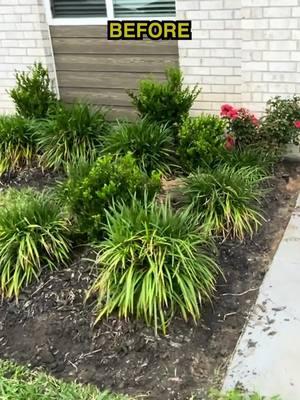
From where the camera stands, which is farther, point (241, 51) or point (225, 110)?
point (241, 51)

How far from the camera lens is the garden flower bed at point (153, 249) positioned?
3.38 m

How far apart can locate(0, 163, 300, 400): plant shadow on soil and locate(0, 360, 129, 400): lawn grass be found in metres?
0.08

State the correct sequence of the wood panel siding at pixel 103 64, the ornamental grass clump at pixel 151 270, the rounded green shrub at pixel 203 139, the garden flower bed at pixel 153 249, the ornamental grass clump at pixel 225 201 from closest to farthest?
the garden flower bed at pixel 153 249 < the ornamental grass clump at pixel 151 270 < the ornamental grass clump at pixel 225 201 < the rounded green shrub at pixel 203 139 < the wood panel siding at pixel 103 64

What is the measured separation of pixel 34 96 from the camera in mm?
6105

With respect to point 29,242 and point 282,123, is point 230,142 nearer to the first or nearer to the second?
point 282,123

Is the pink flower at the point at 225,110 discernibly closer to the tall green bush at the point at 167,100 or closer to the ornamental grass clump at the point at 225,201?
the tall green bush at the point at 167,100

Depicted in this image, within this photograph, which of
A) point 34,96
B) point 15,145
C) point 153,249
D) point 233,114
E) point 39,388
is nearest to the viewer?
point 39,388

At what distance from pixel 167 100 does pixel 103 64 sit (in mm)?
1270

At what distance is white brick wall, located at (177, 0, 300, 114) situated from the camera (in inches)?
205

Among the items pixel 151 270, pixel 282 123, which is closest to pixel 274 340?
pixel 151 270

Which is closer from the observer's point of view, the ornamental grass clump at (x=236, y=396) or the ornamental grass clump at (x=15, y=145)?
the ornamental grass clump at (x=236, y=396)

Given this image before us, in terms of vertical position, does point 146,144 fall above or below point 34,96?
below

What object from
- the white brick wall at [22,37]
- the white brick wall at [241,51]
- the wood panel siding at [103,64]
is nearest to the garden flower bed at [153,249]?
the white brick wall at [241,51]

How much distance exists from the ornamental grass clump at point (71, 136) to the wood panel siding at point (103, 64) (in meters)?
0.67
